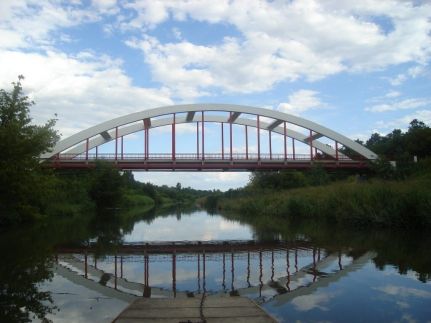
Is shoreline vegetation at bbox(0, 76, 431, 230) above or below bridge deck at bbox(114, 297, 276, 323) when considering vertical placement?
above

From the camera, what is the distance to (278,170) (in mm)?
54250

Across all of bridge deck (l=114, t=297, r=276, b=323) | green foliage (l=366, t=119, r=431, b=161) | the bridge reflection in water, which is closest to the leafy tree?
the bridge reflection in water

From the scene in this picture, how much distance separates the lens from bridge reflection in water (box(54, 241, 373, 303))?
8.61 m

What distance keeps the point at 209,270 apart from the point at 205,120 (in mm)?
49983

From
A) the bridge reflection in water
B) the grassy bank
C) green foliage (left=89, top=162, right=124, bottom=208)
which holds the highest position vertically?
green foliage (left=89, top=162, right=124, bottom=208)

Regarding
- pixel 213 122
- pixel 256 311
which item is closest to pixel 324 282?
pixel 256 311

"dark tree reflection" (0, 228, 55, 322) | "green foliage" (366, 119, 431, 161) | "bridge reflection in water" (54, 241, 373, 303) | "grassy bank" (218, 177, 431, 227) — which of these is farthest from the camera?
"green foliage" (366, 119, 431, 161)

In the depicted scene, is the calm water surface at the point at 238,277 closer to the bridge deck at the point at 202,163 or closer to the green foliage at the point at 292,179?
the green foliage at the point at 292,179

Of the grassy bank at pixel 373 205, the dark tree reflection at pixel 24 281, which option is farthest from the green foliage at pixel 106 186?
the dark tree reflection at pixel 24 281

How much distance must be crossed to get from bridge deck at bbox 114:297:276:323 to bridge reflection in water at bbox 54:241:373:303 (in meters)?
1.13

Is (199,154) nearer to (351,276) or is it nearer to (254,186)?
(254,186)

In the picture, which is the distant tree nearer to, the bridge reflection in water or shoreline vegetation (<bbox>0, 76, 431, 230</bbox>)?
shoreline vegetation (<bbox>0, 76, 431, 230</bbox>)

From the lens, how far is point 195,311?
6.33m

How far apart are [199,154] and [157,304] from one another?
155 ft
